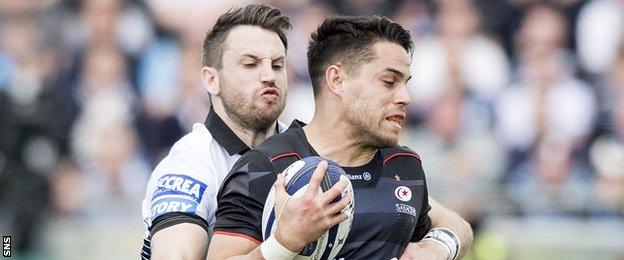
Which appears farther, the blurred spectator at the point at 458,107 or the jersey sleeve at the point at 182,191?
the blurred spectator at the point at 458,107

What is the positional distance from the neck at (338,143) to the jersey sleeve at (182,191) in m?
0.84

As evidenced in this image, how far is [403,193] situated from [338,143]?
38cm

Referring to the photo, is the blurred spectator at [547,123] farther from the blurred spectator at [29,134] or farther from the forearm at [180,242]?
the forearm at [180,242]

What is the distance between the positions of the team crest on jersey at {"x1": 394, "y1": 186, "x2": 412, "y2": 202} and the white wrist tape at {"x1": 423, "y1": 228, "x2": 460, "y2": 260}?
39 centimetres

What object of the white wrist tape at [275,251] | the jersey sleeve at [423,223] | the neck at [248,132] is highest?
the neck at [248,132]

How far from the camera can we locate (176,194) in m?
6.54

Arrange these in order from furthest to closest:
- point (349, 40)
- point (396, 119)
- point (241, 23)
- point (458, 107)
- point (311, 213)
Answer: point (458, 107), point (241, 23), point (349, 40), point (396, 119), point (311, 213)

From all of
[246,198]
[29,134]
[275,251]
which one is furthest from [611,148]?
[275,251]

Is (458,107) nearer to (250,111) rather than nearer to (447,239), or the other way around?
(250,111)

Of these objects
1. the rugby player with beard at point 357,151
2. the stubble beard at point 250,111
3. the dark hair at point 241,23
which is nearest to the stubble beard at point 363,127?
the rugby player with beard at point 357,151

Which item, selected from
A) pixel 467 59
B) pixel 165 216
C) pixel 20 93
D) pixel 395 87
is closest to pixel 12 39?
pixel 20 93

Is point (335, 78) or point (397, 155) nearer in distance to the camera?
point (335, 78)

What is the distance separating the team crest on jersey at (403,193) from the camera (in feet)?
19.4

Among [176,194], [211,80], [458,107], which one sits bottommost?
[176,194]
